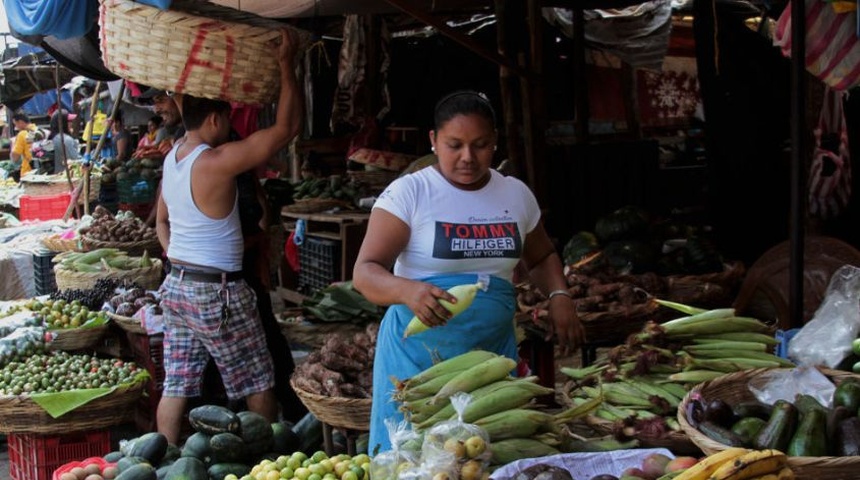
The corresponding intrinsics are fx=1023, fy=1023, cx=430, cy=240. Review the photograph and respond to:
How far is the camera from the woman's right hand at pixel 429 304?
314cm

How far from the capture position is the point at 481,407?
124 inches

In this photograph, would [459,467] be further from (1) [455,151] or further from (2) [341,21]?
(2) [341,21]

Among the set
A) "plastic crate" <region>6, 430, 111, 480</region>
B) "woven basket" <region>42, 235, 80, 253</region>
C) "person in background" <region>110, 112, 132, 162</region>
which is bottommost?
"plastic crate" <region>6, 430, 111, 480</region>

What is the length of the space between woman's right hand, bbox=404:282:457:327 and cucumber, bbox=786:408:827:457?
107 centimetres

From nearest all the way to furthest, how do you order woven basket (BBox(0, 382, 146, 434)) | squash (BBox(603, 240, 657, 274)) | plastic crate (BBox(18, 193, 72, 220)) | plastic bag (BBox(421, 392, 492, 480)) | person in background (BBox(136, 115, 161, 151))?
plastic bag (BBox(421, 392, 492, 480))
woven basket (BBox(0, 382, 146, 434))
squash (BBox(603, 240, 657, 274))
person in background (BBox(136, 115, 161, 151))
plastic crate (BBox(18, 193, 72, 220))

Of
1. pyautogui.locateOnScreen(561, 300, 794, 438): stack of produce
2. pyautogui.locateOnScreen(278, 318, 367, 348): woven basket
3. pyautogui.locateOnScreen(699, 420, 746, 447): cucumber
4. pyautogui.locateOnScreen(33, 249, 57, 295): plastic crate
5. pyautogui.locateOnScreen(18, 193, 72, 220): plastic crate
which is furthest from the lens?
pyautogui.locateOnScreen(18, 193, 72, 220): plastic crate

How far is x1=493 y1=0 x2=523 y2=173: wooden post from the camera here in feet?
27.5

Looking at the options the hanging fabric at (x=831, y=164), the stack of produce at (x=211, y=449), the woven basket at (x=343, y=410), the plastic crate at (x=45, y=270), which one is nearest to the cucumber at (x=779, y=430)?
the woven basket at (x=343, y=410)

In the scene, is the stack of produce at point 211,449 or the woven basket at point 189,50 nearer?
the stack of produce at point 211,449

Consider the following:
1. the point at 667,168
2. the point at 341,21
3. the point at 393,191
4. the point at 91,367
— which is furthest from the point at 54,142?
the point at 393,191

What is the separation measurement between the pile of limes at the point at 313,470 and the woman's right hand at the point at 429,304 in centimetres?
61

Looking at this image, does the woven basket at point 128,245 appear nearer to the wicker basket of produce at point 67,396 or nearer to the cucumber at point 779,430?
the wicker basket of produce at point 67,396

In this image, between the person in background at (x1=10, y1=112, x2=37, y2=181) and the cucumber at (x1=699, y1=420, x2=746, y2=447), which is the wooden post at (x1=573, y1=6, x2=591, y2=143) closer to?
the cucumber at (x1=699, y1=420, x2=746, y2=447)

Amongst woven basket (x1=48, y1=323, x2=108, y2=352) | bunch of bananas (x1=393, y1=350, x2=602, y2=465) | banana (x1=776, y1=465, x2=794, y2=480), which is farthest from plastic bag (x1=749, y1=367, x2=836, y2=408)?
woven basket (x1=48, y1=323, x2=108, y2=352)
